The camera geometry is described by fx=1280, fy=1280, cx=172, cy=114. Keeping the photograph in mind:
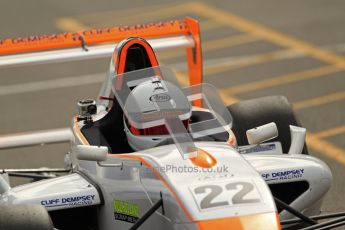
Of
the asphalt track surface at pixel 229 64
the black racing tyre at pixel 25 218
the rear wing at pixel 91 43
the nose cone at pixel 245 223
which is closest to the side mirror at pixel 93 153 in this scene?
the black racing tyre at pixel 25 218

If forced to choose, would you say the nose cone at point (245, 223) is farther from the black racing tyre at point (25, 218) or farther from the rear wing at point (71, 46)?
the rear wing at point (71, 46)

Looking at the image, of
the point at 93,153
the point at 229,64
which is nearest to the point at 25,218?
the point at 93,153

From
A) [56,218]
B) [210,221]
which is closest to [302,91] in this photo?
[56,218]

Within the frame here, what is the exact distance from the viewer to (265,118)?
11.6 metres

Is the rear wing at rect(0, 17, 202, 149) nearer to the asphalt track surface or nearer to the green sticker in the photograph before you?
the asphalt track surface

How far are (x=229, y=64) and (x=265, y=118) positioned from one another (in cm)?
639

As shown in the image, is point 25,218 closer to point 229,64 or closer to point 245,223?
point 245,223

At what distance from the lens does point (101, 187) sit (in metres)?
10.3

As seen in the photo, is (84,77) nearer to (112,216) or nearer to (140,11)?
(140,11)

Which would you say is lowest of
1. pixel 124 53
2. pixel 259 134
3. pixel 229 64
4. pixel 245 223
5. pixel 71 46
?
pixel 245 223

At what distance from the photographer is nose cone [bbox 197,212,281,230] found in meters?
8.86

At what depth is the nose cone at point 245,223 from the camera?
886 centimetres

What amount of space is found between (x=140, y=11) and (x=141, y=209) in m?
11.4

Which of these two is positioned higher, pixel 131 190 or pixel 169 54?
pixel 169 54
